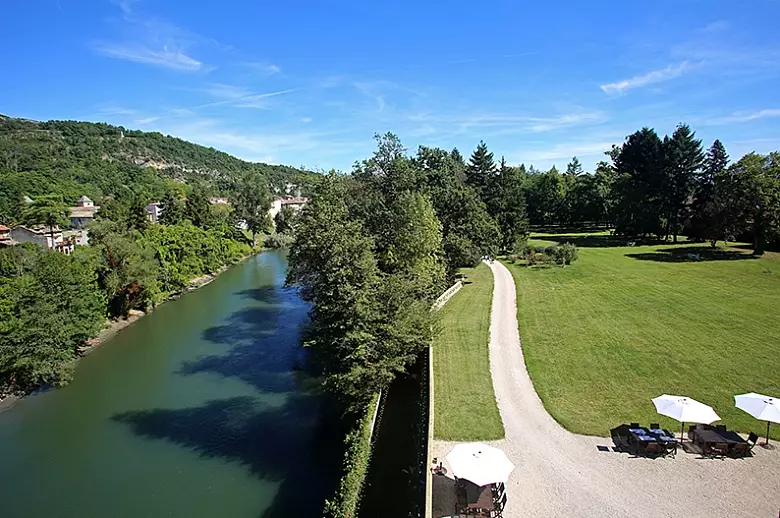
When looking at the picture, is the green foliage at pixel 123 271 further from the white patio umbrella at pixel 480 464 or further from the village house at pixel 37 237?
the white patio umbrella at pixel 480 464

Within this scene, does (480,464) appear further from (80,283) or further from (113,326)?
(113,326)

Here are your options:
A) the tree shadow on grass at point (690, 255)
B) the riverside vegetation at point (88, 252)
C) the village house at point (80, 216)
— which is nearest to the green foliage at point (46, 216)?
the riverside vegetation at point (88, 252)

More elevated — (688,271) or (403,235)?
(403,235)

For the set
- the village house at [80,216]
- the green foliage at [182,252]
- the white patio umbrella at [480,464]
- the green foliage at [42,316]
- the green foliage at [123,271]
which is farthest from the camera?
the village house at [80,216]

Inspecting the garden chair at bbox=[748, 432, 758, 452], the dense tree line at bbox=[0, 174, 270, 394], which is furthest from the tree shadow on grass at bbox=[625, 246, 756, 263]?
the dense tree line at bbox=[0, 174, 270, 394]

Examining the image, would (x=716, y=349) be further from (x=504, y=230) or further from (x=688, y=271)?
(x=504, y=230)

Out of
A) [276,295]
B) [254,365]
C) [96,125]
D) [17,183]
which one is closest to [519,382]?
[254,365]
